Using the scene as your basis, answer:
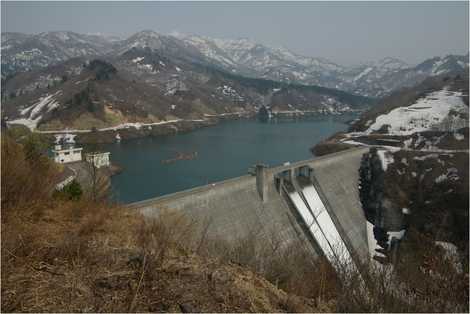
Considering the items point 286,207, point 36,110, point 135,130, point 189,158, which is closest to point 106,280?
point 286,207

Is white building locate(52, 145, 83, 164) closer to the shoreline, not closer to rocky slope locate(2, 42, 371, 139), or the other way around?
the shoreline

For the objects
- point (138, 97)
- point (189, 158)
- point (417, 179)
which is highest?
point (138, 97)

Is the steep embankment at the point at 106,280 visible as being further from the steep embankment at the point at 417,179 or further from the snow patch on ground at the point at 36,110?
the snow patch on ground at the point at 36,110

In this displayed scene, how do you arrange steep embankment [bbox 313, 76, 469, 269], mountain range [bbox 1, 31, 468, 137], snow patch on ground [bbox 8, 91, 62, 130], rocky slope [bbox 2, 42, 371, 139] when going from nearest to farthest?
1. steep embankment [bbox 313, 76, 469, 269]
2. rocky slope [bbox 2, 42, 371, 139]
3. mountain range [bbox 1, 31, 468, 137]
4. snow patch on ground [bbox 8, 91, 62, 130]

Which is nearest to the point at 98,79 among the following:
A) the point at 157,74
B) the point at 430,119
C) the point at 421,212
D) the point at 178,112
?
the point at 178,112

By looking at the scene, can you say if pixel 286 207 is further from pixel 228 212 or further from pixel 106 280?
pixel 106 280

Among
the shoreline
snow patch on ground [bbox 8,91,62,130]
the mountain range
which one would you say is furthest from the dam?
snow patch on ground [bbox 8,91,62,130]
